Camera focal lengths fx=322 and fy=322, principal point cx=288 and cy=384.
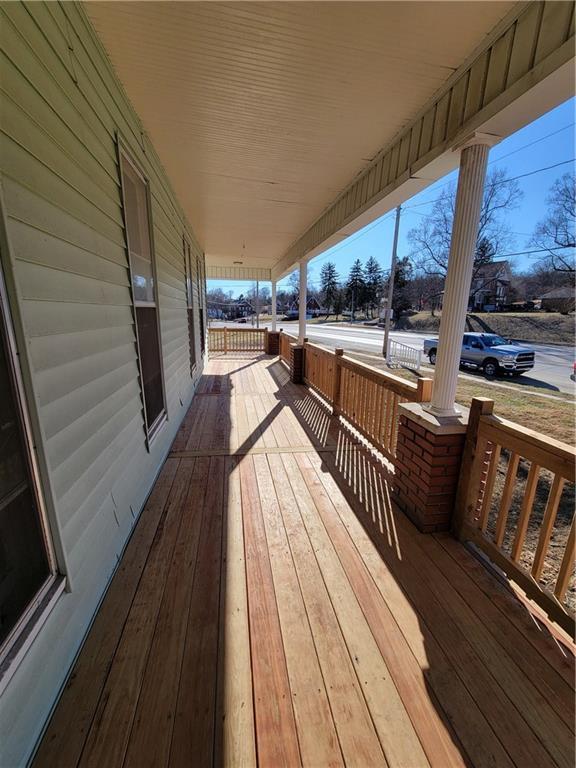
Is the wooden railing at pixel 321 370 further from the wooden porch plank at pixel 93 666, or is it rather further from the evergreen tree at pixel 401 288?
the evergreen tree at pixel 401 288

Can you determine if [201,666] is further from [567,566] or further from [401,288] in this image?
[401,288]

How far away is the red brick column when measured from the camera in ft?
6.89

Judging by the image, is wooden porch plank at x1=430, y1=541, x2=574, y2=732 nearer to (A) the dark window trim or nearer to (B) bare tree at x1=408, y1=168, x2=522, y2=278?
(A) the dark window trim

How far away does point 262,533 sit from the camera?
7.02ft

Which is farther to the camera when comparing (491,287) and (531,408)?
(491,287)

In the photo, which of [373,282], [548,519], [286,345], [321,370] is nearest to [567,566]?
[548,519]

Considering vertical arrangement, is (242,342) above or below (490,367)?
above

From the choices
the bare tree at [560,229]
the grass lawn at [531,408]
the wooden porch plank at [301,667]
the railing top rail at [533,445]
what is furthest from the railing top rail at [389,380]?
the bare tree at [560,229]

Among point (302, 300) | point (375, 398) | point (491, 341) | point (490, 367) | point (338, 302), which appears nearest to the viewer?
point (375, 398)

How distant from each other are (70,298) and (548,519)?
2463 mm

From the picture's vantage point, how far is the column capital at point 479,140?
1.84 meters

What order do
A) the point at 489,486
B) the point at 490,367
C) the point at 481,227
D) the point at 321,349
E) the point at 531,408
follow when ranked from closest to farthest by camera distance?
the point at 489,486, the point at 321,349, the point at 531,408, the point at 490,367, the point at 481,227

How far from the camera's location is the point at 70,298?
1.46m

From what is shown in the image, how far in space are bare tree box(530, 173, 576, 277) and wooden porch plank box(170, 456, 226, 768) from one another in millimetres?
21320
